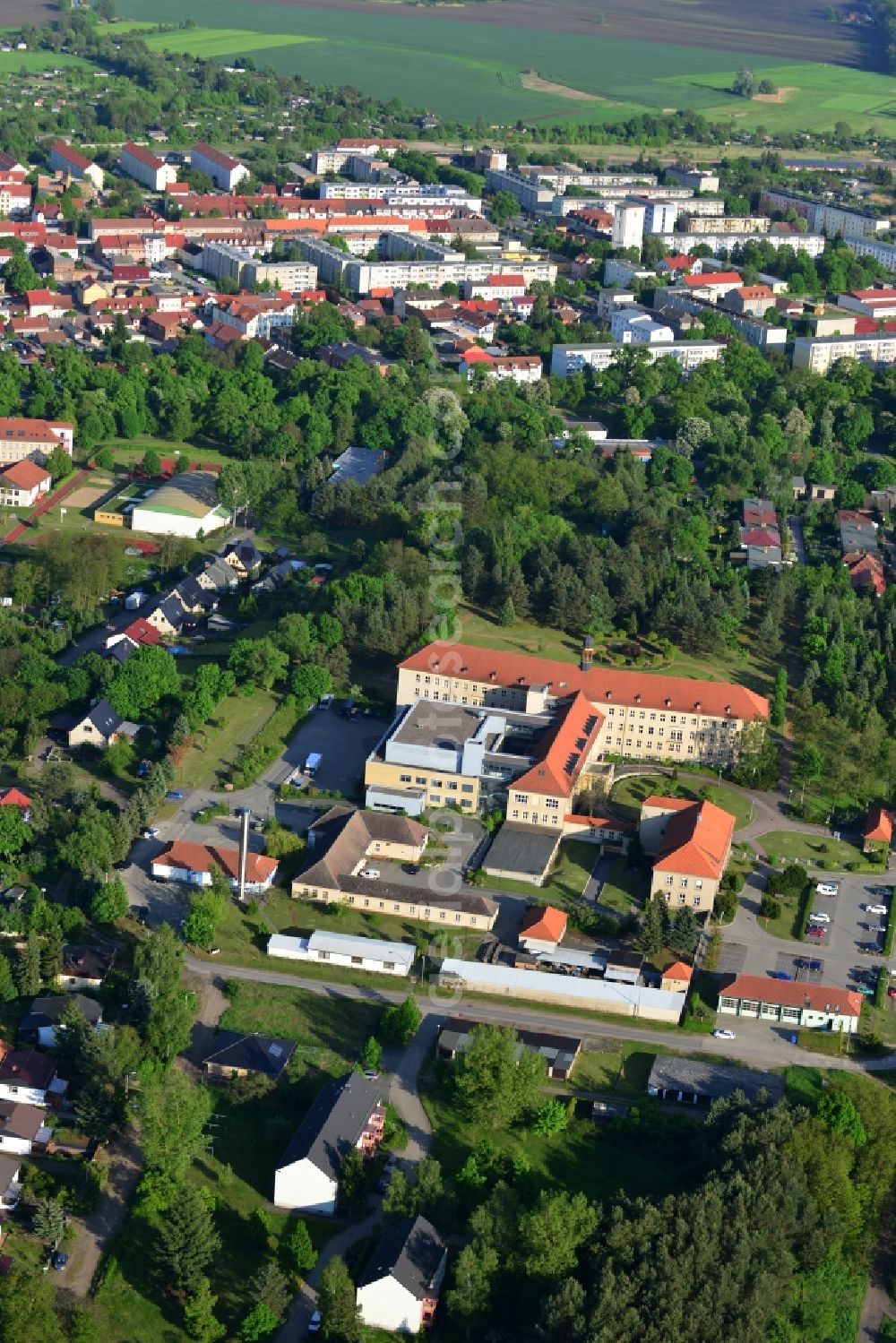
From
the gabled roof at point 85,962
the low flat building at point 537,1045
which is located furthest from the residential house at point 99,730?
the low flat building at point 537,1045

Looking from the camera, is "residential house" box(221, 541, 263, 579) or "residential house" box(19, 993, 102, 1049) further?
"residential house" box(221, 541, 263, 579)

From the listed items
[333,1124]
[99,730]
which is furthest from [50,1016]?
[99,730]

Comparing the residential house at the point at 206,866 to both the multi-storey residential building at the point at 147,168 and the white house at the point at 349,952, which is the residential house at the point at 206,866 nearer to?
the white house at the point at 349,952

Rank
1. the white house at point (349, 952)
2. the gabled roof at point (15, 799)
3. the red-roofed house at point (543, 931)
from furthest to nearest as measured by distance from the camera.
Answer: the gabled roof at point (15, 799) → the red-roofed house at point (543, 931) → the white house at point (349, 952)

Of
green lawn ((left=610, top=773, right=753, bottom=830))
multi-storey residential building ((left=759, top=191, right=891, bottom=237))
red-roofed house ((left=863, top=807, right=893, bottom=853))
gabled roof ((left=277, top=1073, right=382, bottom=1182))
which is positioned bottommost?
multi-storey residential building ((left=759, top=191, right=891, bottom=237))

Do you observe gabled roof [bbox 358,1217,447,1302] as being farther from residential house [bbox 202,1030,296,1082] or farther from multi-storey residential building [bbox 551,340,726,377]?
multi-storey residential building [bbox 551,340,726,377]

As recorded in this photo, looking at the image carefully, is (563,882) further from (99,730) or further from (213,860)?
(99,730)

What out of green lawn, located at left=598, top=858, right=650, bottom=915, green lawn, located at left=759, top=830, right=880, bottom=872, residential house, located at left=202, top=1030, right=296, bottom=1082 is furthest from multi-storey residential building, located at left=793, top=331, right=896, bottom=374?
residential house, located at left=202, top=1030, right=296, bottom=1082
